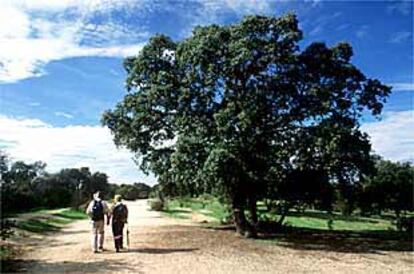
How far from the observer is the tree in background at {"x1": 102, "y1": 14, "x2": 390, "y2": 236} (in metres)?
22.9

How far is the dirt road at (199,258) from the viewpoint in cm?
1511

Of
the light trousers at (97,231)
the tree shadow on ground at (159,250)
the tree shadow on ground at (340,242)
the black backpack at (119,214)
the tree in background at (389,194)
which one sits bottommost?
the tree shadow on ground at (340,242)

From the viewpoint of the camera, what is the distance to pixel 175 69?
2641 centimetres

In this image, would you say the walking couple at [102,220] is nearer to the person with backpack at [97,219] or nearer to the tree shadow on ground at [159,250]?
the person with backpack at [97,219]

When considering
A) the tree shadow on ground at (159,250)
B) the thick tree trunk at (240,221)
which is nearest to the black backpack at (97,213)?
the tree shadow on ground at (159,250)

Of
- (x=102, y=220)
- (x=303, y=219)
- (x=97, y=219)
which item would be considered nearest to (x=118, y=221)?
(x=102, y=220)

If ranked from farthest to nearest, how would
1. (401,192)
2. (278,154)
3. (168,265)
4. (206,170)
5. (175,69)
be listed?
(401,192)
(175,69)
(278,154)
(206,170)
(168,265)

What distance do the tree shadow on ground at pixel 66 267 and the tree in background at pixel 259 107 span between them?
24.8 feet

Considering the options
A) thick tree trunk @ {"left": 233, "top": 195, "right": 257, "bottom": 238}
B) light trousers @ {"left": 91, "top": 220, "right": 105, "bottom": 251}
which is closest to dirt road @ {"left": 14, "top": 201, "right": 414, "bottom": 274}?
light trousers @ {"left": 91, "top": 220, "right": 105, "bottom": 251}

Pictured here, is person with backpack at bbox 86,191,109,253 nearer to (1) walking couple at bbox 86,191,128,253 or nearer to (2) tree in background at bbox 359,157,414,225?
(1) walking couple at bbox 86,191,128,253

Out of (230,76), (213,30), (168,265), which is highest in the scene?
(213,30)

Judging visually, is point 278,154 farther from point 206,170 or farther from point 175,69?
point 175,69

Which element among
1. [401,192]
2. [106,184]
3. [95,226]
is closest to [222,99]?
[95,226]

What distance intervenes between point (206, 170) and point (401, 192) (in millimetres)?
37238
